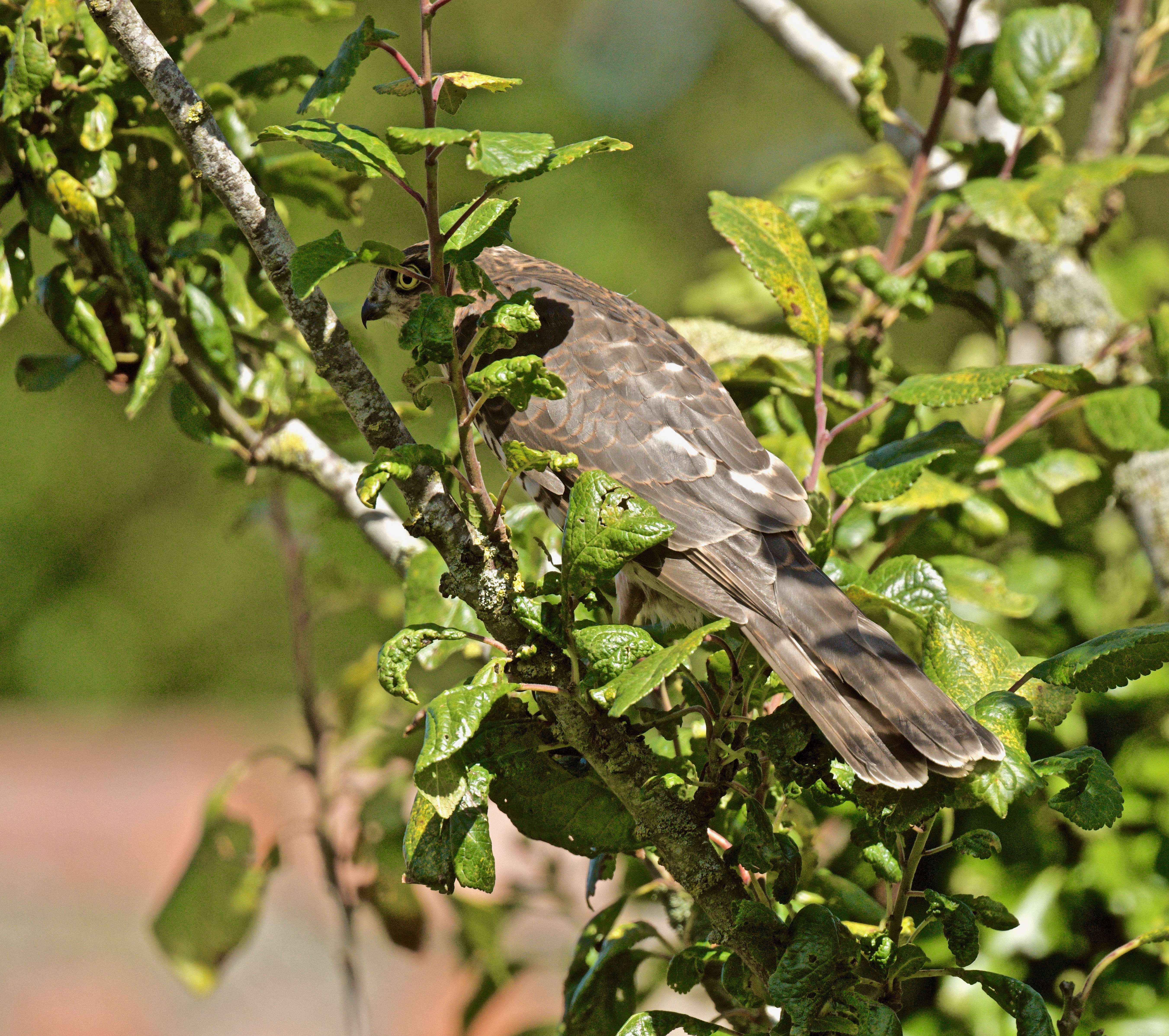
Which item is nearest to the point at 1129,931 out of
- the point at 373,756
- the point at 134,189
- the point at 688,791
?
the point at 688,791

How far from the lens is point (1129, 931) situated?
6.47 ft

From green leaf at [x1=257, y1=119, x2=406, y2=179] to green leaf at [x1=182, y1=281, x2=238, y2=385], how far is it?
2.82 ft

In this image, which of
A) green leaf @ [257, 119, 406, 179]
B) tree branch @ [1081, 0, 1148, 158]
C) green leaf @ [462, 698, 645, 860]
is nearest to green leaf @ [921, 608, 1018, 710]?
green leaf @ [462, 698, 645, 860]

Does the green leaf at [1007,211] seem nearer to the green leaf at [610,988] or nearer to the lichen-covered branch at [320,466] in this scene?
the lichen-covered branch at [320,466]

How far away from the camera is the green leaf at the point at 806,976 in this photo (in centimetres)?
125

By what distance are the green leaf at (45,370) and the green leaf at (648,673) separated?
1.42 metres

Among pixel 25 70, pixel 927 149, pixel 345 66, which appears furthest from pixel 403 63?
pixel 927 149

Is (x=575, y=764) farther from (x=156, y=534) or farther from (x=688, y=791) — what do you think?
(x=156, y=534)

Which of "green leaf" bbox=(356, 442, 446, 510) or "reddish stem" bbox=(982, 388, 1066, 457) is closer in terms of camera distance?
"green leaf" bbox=(356, 442, 446, 510)

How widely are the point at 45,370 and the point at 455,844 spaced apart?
1.41 metres

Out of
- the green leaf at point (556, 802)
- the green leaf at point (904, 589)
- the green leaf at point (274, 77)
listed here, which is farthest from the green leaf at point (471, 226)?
the green leaf at point (274, 77)

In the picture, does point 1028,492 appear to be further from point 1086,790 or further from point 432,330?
point 432,330

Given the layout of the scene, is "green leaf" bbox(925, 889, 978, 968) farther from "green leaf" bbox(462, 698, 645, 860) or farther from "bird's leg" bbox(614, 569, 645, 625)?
"bird's leg" bbox(614, 569, 645, 625)

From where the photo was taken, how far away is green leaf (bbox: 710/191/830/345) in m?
1.80
